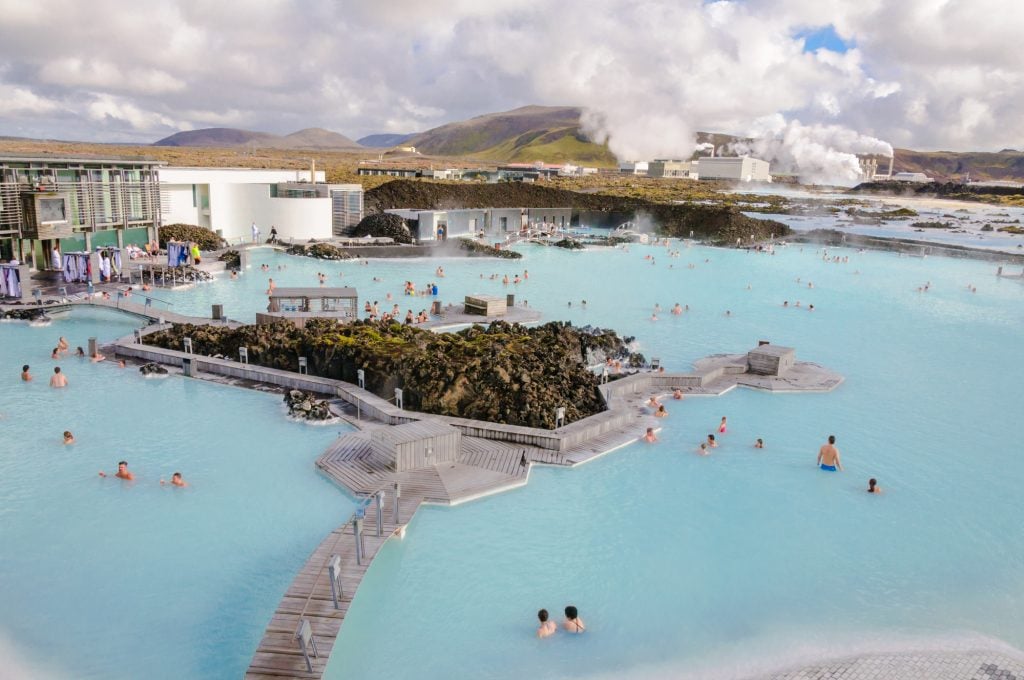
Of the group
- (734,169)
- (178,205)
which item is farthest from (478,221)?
(734,169)

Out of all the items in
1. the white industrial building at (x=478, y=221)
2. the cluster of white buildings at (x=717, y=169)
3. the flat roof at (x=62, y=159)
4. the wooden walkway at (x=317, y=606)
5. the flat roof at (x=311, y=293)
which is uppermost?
the cluster of white buildings at (x=717, y=169)

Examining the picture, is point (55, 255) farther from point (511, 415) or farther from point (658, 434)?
point (658, 434)

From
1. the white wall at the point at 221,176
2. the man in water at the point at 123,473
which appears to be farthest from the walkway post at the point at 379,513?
the white wall at the point at 221,176

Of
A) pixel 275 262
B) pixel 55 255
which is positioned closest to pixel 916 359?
pixel 275 262

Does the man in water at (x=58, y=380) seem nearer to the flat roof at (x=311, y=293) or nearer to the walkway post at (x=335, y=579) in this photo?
the flat roof at (x=311, y=293)

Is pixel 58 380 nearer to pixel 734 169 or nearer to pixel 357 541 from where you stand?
pixel 357 541

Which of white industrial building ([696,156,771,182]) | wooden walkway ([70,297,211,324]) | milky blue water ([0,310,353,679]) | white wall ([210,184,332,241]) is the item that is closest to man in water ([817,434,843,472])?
milky blue water ([0,310,353,679])
